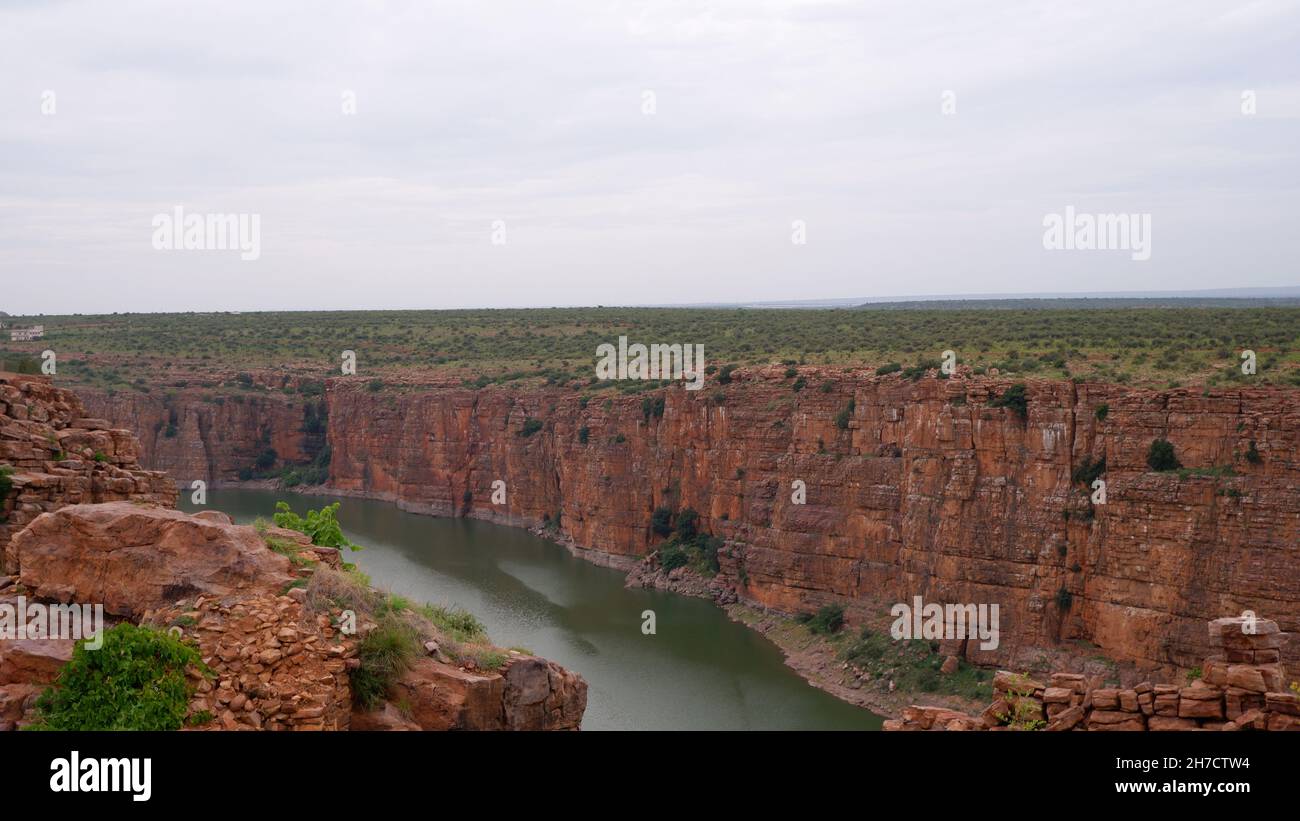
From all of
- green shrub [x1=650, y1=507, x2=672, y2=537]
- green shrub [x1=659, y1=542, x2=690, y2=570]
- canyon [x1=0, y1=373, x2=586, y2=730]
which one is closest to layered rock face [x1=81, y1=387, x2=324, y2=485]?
green shrub [x1=650, y1=507, x2=672, y2=537]

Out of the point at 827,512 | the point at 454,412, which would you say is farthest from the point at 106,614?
the point at 454,412

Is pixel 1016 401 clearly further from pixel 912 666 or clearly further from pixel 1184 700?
pixel 1184 700

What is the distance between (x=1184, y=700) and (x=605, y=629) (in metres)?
30.3

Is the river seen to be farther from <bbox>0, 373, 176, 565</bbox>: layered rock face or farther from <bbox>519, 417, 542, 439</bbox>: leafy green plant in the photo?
<bbox>0, 373, 176, 565</bbox>: layered rock face

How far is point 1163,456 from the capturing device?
85.5 feet

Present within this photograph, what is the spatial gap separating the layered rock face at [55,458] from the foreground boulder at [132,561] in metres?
2.09

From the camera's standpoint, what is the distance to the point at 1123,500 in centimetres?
2659

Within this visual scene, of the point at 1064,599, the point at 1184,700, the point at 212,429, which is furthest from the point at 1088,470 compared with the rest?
the point at 212,429

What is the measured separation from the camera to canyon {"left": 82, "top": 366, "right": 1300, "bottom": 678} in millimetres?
24844

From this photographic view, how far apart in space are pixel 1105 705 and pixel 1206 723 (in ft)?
2.44

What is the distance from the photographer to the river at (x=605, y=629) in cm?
2917

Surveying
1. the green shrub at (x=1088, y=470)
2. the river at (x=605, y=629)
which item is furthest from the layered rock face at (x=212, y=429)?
the green shrub at (x=1088, y=470)

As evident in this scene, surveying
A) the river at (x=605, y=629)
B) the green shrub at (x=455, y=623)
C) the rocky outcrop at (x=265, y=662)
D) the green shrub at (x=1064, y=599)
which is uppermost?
the rocky outcrop at (x=265, y=662)

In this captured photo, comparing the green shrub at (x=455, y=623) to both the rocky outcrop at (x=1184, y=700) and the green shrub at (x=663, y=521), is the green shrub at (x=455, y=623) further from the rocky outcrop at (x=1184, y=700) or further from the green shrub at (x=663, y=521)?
the green shrub at (x=663, y=521)
